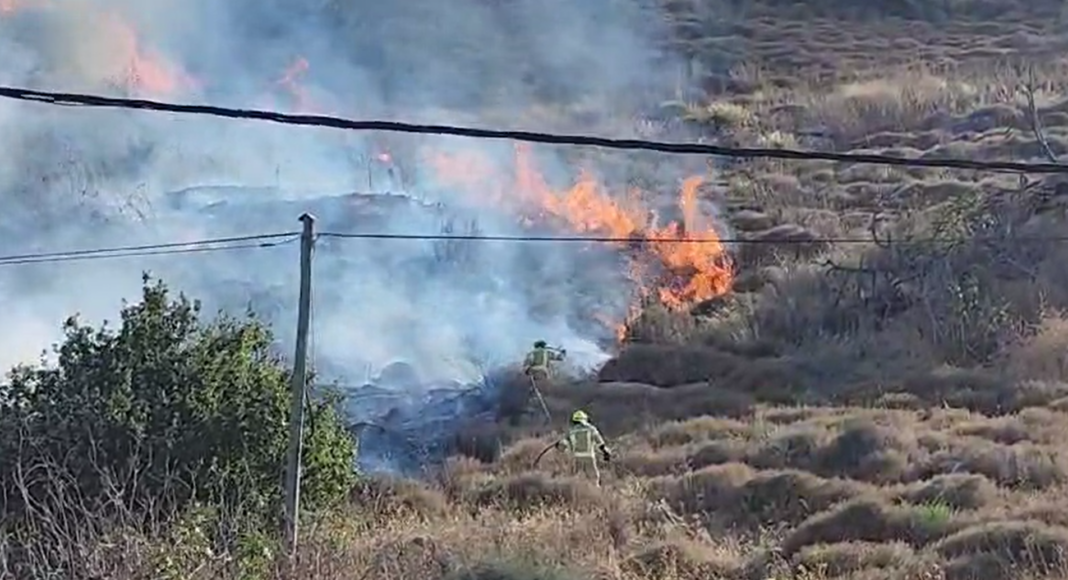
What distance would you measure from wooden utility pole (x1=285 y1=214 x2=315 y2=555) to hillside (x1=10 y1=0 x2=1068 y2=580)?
30 centimetres

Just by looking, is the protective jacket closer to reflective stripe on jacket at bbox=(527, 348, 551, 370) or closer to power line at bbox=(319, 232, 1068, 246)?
reflective stripe on jacket at bbox=(527, 348, 551, 370)

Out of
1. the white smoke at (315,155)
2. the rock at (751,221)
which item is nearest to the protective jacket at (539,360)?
the white smoke at (315,155)

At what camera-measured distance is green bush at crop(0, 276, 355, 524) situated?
14227 mm

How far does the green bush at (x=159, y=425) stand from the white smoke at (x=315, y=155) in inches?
359

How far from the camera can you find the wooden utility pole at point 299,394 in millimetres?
13367

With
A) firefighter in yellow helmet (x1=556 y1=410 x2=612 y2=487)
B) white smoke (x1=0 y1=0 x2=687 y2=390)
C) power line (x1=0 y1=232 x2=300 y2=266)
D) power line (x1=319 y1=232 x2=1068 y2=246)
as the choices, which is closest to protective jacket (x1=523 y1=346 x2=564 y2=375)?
white smoke (x1=0 y1=0 x2=687 y2=390)

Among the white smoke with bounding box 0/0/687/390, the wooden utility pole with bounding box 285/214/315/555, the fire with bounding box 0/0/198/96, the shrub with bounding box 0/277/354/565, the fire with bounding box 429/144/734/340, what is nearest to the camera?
the wooden utility pole with bounding box 285/214/315/555

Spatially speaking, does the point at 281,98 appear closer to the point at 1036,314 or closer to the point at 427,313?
the point at 427,313

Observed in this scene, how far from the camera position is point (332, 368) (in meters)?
24.9

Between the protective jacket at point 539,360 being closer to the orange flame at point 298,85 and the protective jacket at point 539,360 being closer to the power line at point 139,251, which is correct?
the power line at point 139,251

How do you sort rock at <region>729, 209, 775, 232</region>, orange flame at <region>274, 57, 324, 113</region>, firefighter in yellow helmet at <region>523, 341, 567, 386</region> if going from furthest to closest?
orange flame at <region>274, 57, 324, 113</region>, rock at <region>729, 209, 775, 232</region>, firefighter in yellow helmet at <region>523, 341, 567, 386</region>

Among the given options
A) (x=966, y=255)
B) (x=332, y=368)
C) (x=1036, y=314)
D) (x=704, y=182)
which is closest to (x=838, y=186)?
(x=704, y=182)

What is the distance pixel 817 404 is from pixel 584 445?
388 centimetres

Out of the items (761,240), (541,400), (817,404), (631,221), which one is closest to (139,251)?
(541,400)
